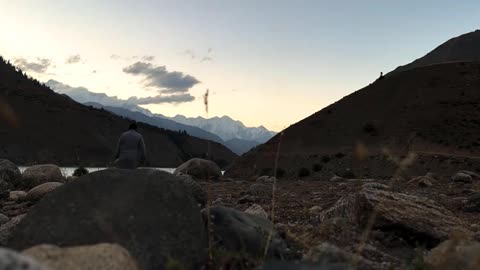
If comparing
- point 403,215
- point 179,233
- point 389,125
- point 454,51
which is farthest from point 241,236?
point 454,51

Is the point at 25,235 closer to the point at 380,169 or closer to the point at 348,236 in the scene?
the point at 348,236

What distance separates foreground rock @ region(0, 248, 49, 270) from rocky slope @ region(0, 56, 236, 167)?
3729 inches

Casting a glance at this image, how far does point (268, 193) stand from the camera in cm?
1423

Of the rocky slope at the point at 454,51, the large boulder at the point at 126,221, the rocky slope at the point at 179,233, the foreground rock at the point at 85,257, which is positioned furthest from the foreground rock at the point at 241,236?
the rocky slope at the point at 454,51

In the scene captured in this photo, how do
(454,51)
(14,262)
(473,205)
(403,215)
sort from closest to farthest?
(14,262)
(403,215)
(473,205)
(454,51)

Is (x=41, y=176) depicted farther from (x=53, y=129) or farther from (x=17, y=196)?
(x=53, y=129)

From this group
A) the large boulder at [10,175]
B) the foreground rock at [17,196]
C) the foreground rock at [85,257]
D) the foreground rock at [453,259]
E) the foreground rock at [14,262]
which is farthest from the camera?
the large boulder at [10,175]

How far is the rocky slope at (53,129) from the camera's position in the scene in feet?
339

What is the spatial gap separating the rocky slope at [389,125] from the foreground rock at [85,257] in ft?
134

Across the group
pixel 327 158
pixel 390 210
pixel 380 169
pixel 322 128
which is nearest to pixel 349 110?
pixel 322 128

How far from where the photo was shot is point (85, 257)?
3.51m

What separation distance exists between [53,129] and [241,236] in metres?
117

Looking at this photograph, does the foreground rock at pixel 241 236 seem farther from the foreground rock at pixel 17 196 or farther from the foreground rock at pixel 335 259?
the foreground rock at pixel 17 196

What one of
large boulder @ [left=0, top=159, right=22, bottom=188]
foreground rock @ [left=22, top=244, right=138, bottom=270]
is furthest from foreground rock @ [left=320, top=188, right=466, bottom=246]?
large boulder @ [left=0, top=159, right=22, bottom=188]
